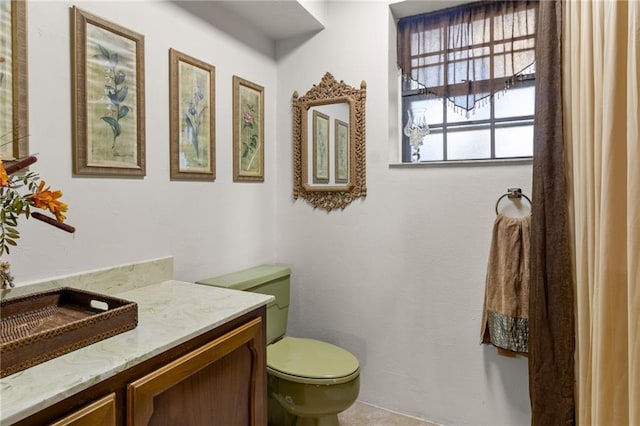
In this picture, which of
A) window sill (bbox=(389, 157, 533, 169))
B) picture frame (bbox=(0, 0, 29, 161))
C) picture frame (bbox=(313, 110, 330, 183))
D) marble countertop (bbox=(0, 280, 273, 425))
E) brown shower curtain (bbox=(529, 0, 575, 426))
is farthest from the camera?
picture frame (bbox=(313, 110, 330, 183))

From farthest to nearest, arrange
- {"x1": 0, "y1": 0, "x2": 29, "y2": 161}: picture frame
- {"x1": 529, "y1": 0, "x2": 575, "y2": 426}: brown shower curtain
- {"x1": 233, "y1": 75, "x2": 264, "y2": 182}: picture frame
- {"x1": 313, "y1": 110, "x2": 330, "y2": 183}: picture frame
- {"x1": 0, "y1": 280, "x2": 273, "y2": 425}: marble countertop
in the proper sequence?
{"x1": 313, "y1": 110, "x2": 330, "y2": 183}: picture frame < {"x1": 233, "y1": 75, "x2": 264, "y2": 182}: picture frame < {"x1": 529, "y1": 0, "x2": 575, "y2": 426}: brown shower curtain < {"x1": 0, "y1": 0, "x2": 29, "y2": 161}: picture frame < {"x1": 0, "y1": 280, "x2": 273, "y2": 425}: marble countertop

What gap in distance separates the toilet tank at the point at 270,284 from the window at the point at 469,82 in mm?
963

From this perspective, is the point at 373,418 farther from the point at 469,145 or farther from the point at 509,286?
the point at 469,145

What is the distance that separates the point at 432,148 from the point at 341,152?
50 cm

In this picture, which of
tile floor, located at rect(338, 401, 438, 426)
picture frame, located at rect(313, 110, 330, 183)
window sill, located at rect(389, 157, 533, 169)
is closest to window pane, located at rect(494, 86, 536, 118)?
window sill, located at rect(389, 157, 533, 169)

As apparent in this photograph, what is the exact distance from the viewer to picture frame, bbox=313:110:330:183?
2154 millimetres

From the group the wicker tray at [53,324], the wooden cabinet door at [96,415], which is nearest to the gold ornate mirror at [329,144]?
the wicker tray at [53,324]

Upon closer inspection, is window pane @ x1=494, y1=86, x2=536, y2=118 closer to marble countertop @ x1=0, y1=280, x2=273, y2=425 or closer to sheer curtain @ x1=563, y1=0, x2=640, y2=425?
sheer curtain @ x1=563, y1=0, x2=640, y2=425

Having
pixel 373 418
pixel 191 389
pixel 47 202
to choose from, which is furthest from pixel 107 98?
pixel 373 418

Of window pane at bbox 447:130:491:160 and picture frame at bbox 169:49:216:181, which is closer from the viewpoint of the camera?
picture frame at bbox 169:49:216:181

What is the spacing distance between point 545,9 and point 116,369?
1.84m

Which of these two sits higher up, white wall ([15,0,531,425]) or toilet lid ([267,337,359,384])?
white wall ([15,0,531,425])

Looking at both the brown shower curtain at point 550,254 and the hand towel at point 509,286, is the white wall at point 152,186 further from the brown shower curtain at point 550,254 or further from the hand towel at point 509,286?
the brown shower curtain at point 550,254

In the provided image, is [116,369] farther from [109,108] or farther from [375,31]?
[375,31]
